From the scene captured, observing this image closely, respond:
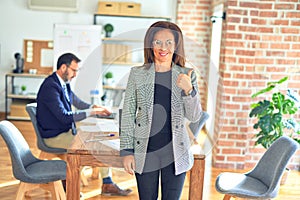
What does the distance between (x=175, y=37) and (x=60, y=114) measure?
1.73 meters

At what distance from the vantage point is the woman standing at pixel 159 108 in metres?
2.06

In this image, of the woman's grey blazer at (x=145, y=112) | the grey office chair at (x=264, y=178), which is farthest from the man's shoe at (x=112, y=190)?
the woman's grey blazer at (x=145, y=112)

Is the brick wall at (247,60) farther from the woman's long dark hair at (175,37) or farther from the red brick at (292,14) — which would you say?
the woman's long dark hair at (175,37)

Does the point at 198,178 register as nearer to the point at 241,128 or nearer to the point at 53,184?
the point at 53,184

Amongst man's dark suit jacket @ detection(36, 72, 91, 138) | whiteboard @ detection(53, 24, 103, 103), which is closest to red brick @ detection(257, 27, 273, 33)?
man's dark suit jacket @ detection(36, 72, 91, 138)

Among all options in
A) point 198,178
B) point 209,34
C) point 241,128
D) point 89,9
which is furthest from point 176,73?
point 89,9

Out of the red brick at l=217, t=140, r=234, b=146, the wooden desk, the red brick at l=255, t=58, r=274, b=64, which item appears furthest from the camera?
the red brick at l=217, t=140, r=234, b=146

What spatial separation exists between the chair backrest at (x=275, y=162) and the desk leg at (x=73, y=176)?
1243mm

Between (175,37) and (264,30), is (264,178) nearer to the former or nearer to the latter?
(175,37)

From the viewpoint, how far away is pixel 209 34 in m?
6.54

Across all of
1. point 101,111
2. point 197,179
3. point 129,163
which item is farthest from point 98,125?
point 129,163

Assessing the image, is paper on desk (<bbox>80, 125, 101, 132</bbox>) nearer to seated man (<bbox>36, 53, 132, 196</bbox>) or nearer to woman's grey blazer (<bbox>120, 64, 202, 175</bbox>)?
seated man (<bbox>36, 53, 132, 196</bbox>)

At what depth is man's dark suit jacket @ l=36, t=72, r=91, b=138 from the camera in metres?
3.52

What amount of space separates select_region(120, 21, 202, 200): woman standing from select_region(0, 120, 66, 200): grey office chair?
3.34ft
